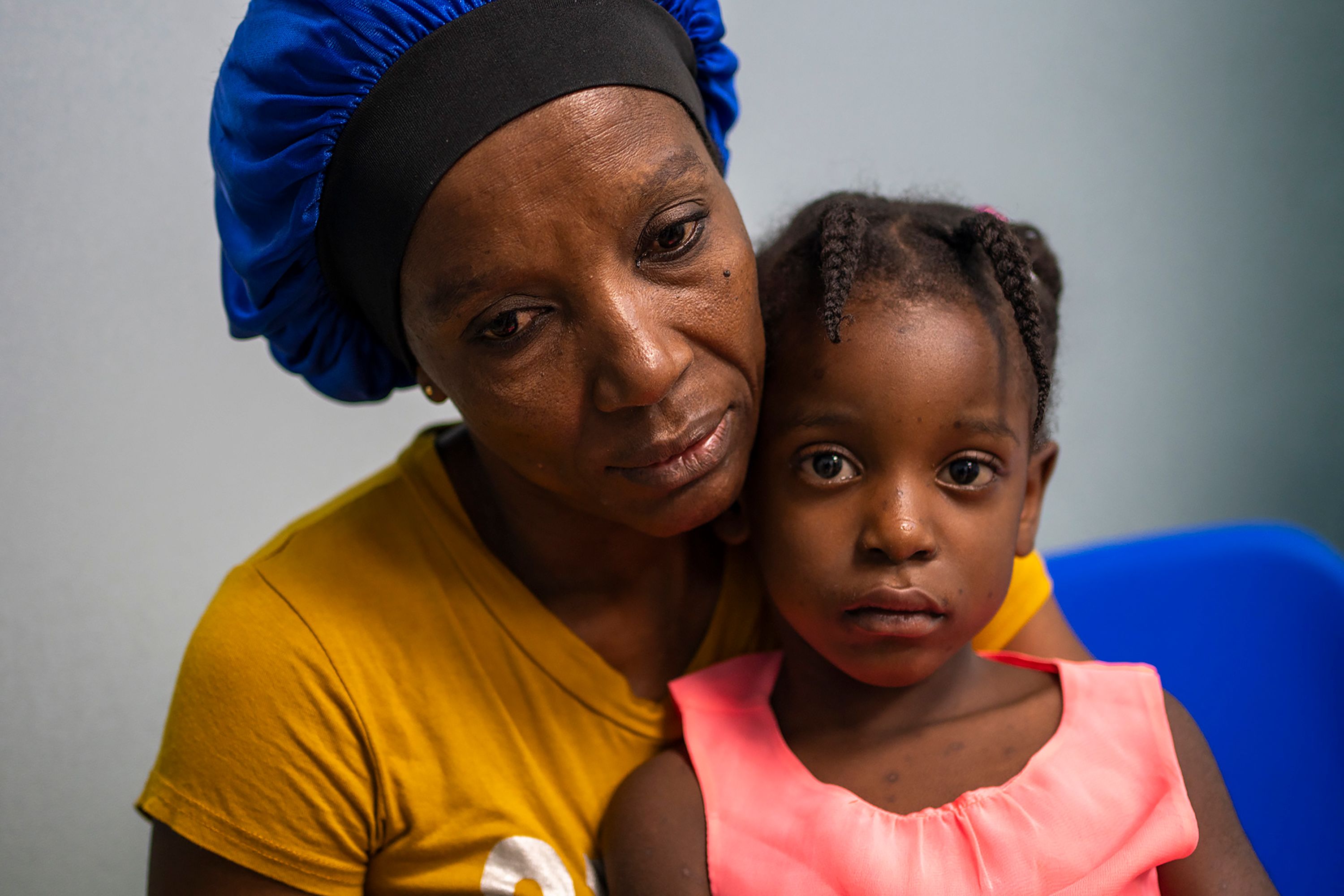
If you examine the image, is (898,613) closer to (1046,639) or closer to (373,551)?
(1046,639)

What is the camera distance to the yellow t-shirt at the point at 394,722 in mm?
1105

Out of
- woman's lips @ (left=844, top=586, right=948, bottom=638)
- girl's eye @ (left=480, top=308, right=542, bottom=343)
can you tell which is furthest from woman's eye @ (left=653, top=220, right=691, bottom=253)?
woman's lips @ (left=844, top=586, right=948, bottom=638)

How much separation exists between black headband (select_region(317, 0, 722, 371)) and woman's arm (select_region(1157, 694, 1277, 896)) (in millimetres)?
816

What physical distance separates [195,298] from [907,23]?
4.41ft

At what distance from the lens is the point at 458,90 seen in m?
0.99

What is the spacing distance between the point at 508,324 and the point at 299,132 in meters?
0.26

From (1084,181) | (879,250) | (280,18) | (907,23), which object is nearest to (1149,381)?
Result: (1084,181)

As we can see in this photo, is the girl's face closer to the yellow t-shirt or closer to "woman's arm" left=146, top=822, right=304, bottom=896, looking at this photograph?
the yellow t-shirt

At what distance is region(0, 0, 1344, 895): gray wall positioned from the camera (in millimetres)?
1675

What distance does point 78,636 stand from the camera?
1.81 m

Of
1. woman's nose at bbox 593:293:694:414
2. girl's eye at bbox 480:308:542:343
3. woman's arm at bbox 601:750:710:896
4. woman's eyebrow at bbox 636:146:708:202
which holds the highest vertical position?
woman's eyebrow at bbox 636:146:708:202

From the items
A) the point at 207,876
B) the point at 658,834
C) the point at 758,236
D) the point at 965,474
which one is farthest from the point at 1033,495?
the point at 207,876

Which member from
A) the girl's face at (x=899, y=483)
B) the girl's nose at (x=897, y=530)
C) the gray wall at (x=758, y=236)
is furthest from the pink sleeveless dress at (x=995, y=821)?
the gray wall at (x=758, y=236)

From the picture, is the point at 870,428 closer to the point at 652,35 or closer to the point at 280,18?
the point at 652,35
